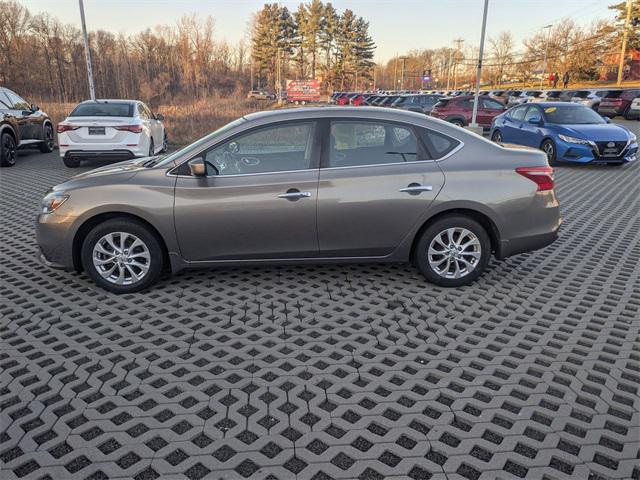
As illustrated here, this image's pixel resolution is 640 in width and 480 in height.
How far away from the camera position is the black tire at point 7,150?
11695 millimetres

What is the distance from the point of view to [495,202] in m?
4.44

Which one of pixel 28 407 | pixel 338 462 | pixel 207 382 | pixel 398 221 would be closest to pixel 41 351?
pixel 28 407

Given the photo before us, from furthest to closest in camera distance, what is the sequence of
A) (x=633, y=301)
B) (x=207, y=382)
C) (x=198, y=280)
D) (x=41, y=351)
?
1. (x=198, y=280)
2. (x=633, y=301)
3. (x=41, y=351)
4. (x=207, y=382)

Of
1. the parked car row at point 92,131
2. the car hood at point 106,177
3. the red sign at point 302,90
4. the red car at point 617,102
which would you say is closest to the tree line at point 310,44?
the red sign at point 302,90

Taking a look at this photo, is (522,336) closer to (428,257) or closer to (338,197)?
(428,257)

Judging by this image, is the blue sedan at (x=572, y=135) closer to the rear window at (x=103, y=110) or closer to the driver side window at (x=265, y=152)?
the driver side window at (x=265, y=152)

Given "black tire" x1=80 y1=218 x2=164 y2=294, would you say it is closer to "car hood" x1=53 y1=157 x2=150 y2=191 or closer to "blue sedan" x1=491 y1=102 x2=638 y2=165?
"car hood" x1=53 y1=157 x2=150 y2=191

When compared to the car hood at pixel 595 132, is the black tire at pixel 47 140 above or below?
below

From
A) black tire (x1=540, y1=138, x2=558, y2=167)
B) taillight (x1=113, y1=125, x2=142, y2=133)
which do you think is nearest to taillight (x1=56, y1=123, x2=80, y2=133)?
taillight (x1=113, y1=125, x2=142, y2=133)

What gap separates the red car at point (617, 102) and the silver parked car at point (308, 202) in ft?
86.5

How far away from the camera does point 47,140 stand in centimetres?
1434

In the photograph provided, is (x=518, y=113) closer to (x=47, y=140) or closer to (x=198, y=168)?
(x=198, y=168)

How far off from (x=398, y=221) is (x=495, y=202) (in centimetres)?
91

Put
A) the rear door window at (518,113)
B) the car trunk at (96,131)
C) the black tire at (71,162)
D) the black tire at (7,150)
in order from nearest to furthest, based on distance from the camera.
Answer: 1. the car trunk at (96,131)
2. the black tire at (71,162)
3. the black tire at (7,150)
4. the rear door window at (518,113)
